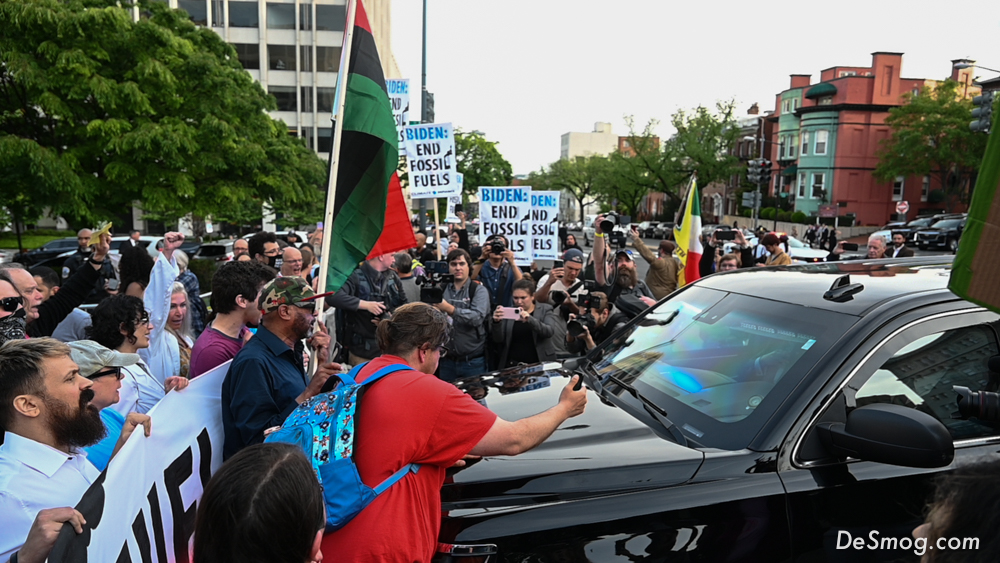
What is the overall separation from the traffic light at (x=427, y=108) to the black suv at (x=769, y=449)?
49.0ft

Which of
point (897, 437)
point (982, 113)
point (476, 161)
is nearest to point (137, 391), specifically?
point (897, 437)

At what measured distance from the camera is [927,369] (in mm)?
2914

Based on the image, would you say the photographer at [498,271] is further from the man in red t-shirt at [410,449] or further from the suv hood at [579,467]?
the man in red t-shirt at [410,449]

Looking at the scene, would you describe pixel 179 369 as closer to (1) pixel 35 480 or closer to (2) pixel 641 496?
(1) pixel 35 480

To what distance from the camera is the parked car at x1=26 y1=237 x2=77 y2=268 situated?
65.9ft

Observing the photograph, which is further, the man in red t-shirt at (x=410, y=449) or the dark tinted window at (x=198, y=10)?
the dark tinted window at (x=198, y=10)

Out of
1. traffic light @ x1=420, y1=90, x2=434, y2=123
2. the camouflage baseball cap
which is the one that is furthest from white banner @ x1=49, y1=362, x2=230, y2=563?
traffic light @ x1=420, y1=90, x2=434, y2=123

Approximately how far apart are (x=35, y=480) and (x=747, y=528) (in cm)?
249

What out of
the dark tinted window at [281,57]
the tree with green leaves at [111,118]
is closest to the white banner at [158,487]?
the tree with green leaves at [111,118]

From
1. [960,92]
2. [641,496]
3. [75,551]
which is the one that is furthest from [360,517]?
[960,92]

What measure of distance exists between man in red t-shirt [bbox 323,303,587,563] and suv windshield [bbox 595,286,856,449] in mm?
855

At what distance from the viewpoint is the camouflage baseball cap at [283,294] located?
3.30 metres

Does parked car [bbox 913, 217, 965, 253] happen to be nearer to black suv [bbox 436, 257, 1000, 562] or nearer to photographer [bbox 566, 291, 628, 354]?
photographer [bbox 566, 291, 628, 354]

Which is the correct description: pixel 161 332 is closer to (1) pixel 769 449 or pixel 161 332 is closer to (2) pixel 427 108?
(1) pixel 769 449
